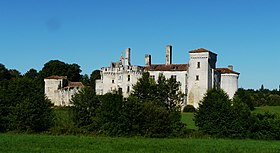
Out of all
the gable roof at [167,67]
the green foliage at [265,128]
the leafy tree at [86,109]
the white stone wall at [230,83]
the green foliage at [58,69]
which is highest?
the green foliage at [58,69]

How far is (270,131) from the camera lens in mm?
37156

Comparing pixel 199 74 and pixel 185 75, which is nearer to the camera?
pixel 199 74

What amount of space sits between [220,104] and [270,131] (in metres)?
4.61

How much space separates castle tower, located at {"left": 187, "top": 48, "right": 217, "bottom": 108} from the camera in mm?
71312

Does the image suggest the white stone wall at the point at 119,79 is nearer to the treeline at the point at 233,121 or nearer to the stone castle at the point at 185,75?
the stone castle at the point at 185,75

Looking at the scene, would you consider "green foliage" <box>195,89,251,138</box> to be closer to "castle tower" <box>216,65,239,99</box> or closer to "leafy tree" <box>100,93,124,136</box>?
"leafy tree" <box>100,93,124,136</box>

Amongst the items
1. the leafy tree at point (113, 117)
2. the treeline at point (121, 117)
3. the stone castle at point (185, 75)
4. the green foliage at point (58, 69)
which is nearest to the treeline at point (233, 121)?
the treeline at point (121, 117)

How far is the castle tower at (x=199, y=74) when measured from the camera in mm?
71312

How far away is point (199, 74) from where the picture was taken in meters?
71.9

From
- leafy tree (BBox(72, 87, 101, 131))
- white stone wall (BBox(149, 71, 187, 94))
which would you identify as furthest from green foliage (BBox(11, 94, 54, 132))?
white stone wall (BBox(149, 71, 187, 94))

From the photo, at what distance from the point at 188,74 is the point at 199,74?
73.7 inches

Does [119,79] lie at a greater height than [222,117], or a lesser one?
greater

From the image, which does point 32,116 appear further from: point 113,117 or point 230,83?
point 230,83

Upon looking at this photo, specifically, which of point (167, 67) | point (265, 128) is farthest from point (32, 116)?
point (167, 67)
